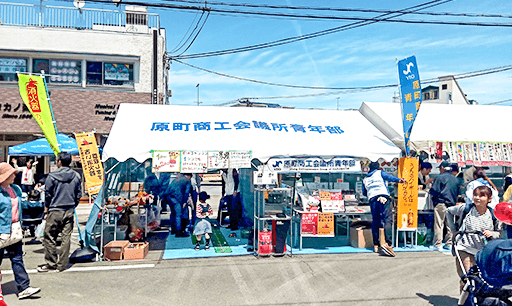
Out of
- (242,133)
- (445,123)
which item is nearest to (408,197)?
(445,123)

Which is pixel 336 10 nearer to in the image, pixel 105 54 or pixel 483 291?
pixel 483 291

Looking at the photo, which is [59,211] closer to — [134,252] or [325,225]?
[134,252]

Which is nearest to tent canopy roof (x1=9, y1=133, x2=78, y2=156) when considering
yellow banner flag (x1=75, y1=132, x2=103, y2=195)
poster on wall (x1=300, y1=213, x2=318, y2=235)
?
yellow banner flag (x1=75, y1=132, x2=103, y2=195)

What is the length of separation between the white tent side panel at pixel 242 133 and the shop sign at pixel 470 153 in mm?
1402

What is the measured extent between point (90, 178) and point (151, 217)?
2195mm

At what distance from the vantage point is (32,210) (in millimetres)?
9062

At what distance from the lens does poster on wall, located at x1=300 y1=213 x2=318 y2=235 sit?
849cm

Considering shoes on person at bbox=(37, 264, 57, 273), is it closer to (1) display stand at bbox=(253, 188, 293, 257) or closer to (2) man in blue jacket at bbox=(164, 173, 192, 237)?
(2) man in blue jacket at bbox=(164, 173, 192, 237)

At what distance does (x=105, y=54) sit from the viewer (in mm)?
17438

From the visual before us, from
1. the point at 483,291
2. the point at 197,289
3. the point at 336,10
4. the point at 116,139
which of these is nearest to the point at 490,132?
the point at 336,10

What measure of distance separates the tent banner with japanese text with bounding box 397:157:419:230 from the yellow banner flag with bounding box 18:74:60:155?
8.15m

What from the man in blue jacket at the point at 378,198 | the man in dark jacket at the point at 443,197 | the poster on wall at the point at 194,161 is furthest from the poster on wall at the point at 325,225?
the poster on wall at the point at 194,161

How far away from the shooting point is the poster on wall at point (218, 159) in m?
7.81

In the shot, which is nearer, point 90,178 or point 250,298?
point 250,298
